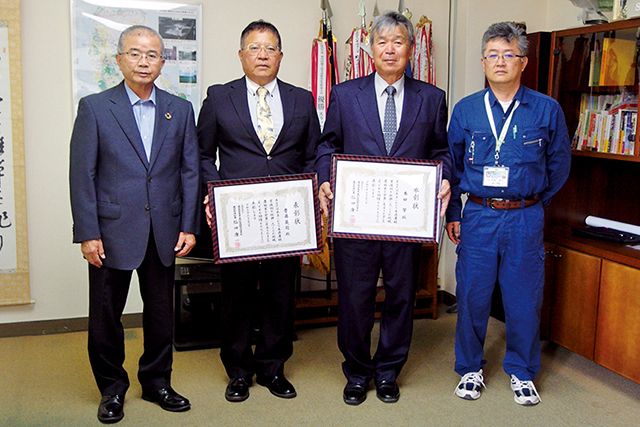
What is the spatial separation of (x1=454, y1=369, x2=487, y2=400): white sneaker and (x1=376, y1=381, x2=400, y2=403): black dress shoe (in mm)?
285

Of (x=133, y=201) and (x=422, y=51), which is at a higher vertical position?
(x=422, y=51)

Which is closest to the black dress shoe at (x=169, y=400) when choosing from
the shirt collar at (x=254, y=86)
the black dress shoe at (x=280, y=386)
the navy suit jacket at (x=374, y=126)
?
the black dress shoe at (x=280, y=386)

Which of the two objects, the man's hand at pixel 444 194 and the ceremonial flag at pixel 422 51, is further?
the ceremonial flag at pixel 422 51

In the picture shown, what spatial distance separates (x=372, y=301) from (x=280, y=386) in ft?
1.85

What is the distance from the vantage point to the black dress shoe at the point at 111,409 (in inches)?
99.3

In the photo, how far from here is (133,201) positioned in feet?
7.98

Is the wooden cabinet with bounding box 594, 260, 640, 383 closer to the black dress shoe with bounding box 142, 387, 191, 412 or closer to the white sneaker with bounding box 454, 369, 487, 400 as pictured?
the white sneaker with bounding box 454, 369, 487, 400

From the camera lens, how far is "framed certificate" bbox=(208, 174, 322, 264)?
2562mm

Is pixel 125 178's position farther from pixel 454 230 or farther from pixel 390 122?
pixel 454 230

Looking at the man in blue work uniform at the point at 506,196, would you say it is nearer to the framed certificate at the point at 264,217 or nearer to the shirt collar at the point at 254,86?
the framed certificate at the point at 264,217

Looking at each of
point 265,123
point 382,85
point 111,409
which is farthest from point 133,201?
point 382,85

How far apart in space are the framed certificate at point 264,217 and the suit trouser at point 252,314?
129 millimetres

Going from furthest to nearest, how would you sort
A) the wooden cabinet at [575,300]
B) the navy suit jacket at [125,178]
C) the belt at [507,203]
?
1. the wooden cabinet at [575,300]
2. the belt at [507,203]
3. the navy suit jacket at [125,178]

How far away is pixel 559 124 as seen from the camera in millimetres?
2748
